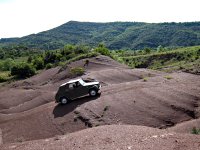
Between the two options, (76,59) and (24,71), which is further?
(24,71)

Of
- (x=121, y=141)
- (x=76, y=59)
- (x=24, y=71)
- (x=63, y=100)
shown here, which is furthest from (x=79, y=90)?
(x=24, y=71)

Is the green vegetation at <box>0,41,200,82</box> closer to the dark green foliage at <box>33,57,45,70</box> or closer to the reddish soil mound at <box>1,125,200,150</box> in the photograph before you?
the dark green foliage at <box>33,57,45,70</box>

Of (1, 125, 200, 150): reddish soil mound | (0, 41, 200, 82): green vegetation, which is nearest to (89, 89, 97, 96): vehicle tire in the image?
(1, 125, 200, 150): reddish soil mound

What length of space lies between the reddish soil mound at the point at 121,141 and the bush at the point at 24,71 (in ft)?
114

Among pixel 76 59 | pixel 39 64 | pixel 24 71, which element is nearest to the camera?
pixel 76 59

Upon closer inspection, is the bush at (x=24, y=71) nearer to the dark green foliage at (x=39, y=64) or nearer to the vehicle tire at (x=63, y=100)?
the dark green foliage at (x=39, y=64)

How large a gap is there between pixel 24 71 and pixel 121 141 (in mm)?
40408

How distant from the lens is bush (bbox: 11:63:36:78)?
5108 cm

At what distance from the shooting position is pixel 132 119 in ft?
61.8

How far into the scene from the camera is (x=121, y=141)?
13.5 metres

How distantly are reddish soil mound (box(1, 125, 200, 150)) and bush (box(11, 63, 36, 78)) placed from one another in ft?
114

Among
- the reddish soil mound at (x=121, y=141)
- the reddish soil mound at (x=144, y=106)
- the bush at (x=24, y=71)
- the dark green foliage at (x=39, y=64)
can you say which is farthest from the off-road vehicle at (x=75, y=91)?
the dark green foliage at (x=39, y=64)

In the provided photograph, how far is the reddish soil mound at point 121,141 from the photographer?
1216 centimetres

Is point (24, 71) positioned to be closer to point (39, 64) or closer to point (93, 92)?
point (39, 64)
